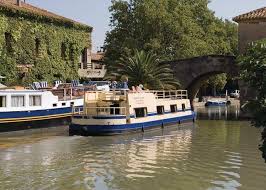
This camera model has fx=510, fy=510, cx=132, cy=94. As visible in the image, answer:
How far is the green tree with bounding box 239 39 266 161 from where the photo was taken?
23.2ft

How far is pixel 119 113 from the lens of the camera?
26.4m

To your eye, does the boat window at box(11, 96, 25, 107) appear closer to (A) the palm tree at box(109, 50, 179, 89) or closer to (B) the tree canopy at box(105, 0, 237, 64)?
(A) the palm tree at box(109, 50, 179, 89)

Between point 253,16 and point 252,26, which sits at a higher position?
point 253,16

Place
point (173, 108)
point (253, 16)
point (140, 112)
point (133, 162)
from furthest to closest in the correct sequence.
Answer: point (253, 16) < point (173, 108) < point (140, 112) < point (133, 162)

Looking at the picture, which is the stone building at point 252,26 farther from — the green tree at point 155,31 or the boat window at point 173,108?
the green tree at point 155,31

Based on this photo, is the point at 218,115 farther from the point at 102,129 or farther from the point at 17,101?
the point at 17,101

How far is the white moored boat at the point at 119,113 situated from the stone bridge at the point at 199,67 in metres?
8.75

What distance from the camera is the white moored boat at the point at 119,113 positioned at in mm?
24828

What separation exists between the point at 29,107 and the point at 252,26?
17.3 metres

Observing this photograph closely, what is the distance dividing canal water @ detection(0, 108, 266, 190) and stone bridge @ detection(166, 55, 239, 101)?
12.9m

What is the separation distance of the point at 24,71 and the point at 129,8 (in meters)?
17.3

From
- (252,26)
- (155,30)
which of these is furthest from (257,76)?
(155,30)

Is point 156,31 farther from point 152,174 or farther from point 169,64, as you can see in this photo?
point 152,174

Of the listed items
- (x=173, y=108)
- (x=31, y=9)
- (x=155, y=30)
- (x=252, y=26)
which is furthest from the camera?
(x=155, y=30)
